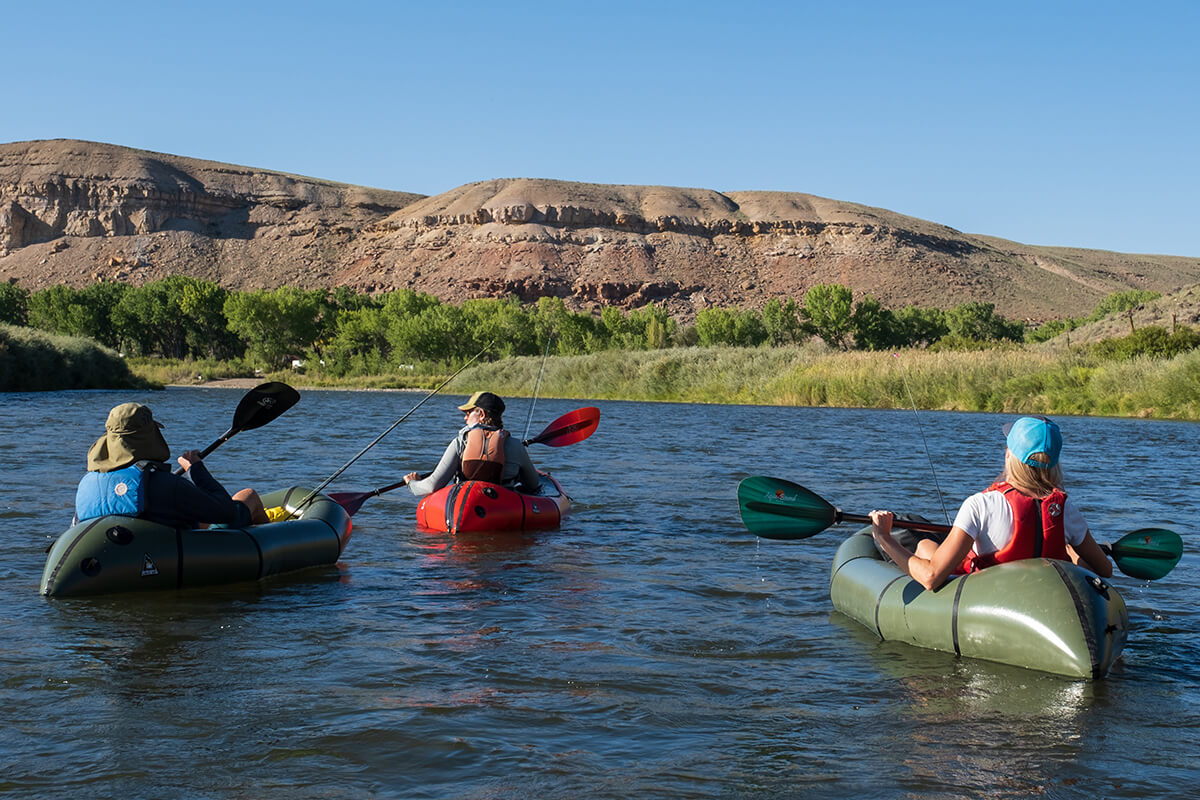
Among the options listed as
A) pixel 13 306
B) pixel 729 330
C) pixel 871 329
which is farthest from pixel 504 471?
pixel 13 306

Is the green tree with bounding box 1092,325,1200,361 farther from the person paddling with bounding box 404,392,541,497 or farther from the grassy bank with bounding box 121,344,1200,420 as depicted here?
the person paddling with bounding box 404,392,541,497

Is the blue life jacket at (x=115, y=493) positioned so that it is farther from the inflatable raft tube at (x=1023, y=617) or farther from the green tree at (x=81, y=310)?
the green tree at (x=81, y=310)

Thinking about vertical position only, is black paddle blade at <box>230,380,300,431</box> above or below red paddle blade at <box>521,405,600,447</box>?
above

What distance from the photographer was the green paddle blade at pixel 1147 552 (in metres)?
6.59

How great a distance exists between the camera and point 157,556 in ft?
23.8

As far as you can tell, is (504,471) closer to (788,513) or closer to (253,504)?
(253,504)

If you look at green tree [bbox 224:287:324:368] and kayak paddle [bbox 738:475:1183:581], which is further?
green tree [bbox 224:287:324:368]

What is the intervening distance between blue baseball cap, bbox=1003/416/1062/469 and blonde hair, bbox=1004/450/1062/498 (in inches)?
0.9

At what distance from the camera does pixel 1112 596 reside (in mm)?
5719

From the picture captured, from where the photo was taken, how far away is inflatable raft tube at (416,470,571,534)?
1021 cm

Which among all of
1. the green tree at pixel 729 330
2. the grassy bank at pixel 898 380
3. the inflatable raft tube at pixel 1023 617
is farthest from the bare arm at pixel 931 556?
the green tree at pixel 729 330

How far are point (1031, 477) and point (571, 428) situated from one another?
7.48 metres

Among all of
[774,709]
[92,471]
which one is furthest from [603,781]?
[92,471]

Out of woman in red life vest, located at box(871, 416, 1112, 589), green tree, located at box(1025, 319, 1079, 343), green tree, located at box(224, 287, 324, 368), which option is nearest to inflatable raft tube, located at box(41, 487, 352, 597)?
woman in red life vest, located at box(871, 416, 1112, 589)
